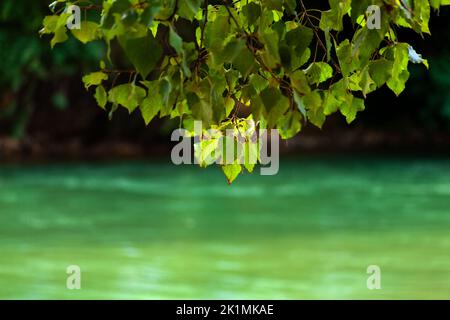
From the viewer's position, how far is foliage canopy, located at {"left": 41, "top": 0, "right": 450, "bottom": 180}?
6.43ft

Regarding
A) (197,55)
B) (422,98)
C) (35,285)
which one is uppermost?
(422,98)

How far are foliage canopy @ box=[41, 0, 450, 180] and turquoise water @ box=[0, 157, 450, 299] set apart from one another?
447 cm

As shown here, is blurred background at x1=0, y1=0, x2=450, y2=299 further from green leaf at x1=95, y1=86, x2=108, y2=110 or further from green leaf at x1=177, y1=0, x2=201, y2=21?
green leaf at x1=177, y1=0, x2=201, y2=21

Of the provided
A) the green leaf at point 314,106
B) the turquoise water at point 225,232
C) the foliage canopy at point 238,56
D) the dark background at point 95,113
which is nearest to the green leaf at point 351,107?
the foliage canopy at point 238,56

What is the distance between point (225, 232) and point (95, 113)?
9.27 meters

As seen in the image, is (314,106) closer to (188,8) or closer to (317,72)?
(317,72)

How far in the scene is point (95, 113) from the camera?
18312mm

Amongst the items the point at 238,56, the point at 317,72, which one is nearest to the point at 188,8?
the point at 238,56

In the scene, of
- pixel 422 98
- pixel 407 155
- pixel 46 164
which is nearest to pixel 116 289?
pixel 46 164

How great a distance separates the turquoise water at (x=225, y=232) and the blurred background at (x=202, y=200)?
0.02 m

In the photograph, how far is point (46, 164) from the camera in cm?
1597

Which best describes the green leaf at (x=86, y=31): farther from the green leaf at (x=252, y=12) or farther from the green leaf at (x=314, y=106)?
the green leaf at (x=314, y=106)
